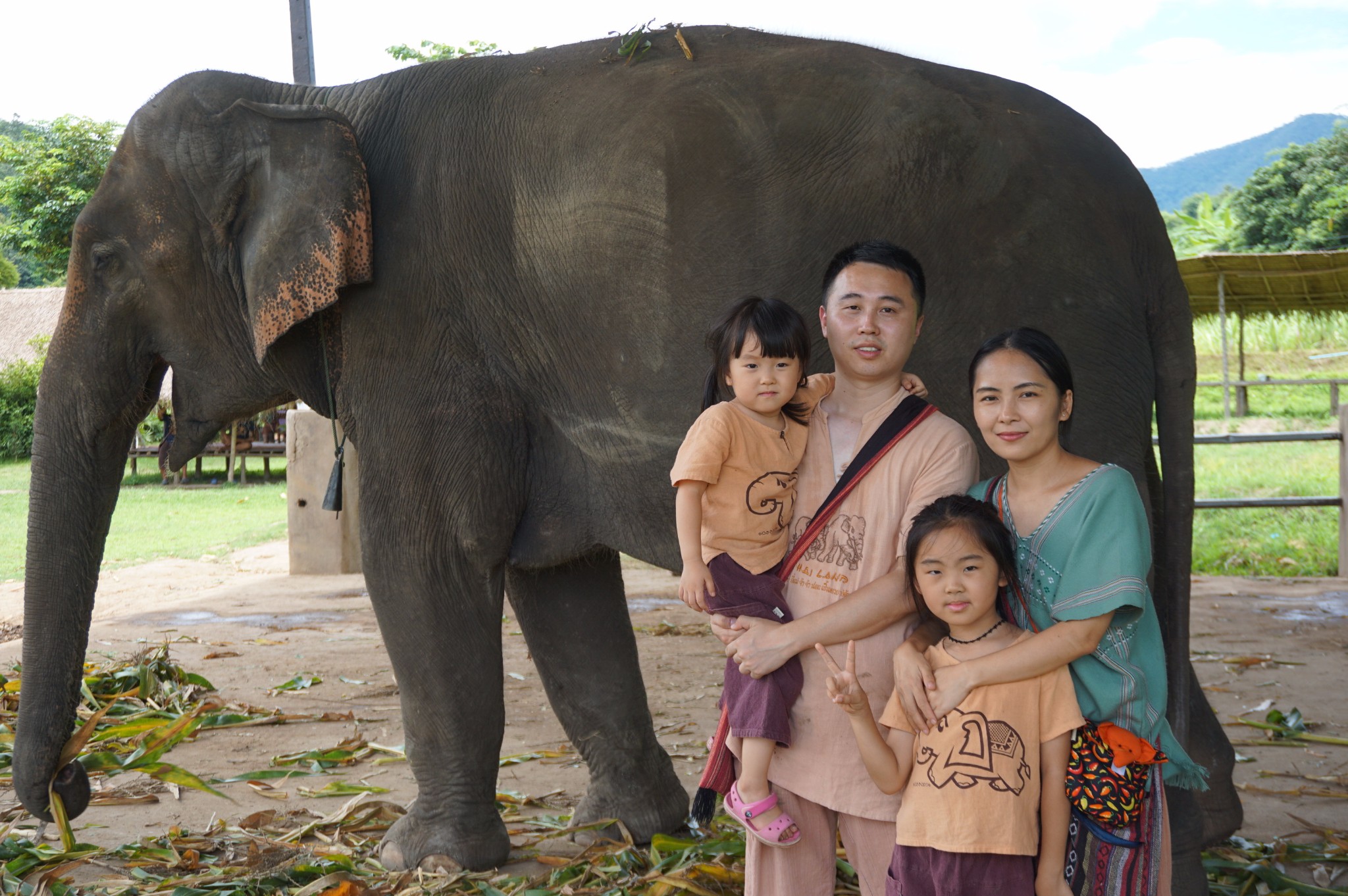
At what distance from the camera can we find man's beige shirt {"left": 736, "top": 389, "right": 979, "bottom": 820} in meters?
1.80

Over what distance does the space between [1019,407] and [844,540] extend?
34 centimetres

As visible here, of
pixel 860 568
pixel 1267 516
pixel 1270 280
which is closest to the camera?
pixel 860 568

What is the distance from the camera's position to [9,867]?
9.72 ft

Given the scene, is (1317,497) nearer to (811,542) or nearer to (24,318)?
(811,542)

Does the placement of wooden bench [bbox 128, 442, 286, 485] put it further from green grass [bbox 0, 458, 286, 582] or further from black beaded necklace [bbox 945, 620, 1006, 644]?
black beaded necklace [bbox 945, 620, 1006, 644]

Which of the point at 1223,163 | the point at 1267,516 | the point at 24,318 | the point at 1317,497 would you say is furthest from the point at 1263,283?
the point at 1223,163

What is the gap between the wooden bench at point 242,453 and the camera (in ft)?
56.7

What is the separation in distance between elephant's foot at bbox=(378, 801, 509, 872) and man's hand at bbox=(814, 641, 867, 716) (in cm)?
161

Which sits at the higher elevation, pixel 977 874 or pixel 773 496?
pixel 773 496

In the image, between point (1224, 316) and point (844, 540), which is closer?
point (844, 540)

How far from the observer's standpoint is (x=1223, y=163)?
14238 cm

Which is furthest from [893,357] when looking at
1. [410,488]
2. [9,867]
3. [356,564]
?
[356,564]

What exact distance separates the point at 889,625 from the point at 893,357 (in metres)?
0.42

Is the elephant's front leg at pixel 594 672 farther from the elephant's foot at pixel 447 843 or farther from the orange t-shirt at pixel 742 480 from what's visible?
the orange t-shirt at pixel 742 480
